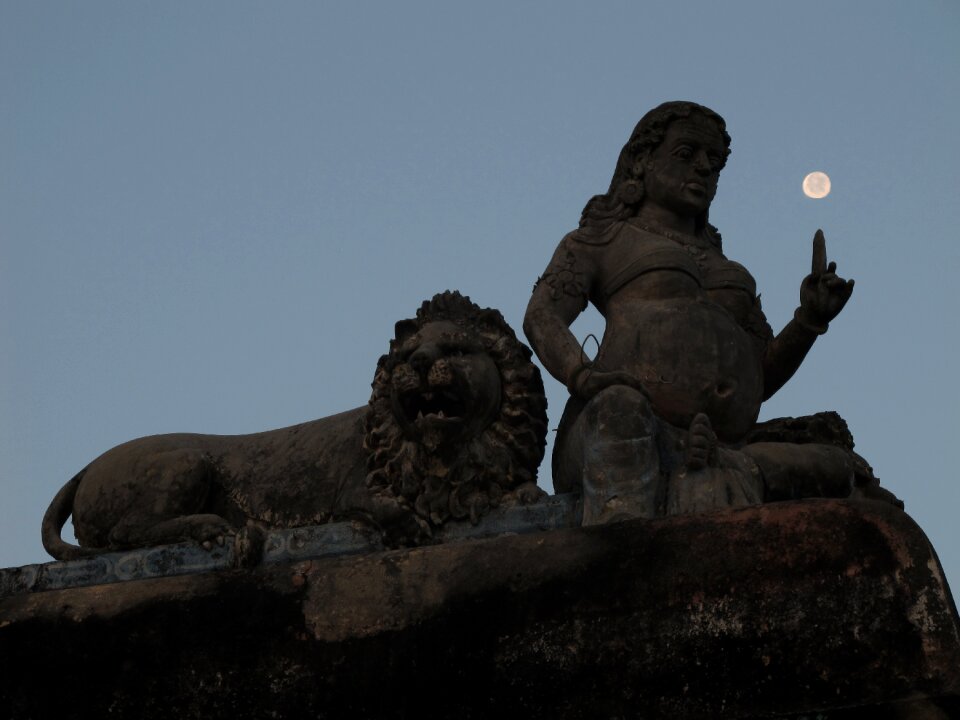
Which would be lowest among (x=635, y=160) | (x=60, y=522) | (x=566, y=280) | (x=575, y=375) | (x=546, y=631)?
(x=546, y=631)

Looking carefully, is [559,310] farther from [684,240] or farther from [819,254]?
[819,254]

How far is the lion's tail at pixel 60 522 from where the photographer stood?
892 centimetres

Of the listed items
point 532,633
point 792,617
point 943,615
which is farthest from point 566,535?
point 943,615

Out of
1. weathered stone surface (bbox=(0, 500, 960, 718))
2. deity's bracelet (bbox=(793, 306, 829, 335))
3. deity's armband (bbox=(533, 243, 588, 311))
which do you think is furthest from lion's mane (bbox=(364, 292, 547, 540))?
deity's bracelet (bbox=(793, 306, 829, 335))

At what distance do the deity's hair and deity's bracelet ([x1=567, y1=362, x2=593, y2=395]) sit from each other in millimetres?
955

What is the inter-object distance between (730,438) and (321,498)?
2004mm

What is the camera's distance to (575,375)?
8.52 meters

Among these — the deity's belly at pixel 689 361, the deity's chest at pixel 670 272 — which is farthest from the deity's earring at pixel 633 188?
the deity's belly at pixel 689 361

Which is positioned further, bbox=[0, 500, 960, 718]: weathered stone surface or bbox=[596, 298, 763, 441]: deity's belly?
bbox=[596, 298, 763, 441]: deity's belly

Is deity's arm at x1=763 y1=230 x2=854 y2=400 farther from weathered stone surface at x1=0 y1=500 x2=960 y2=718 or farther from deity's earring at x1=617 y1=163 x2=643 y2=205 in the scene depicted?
weathered stone surface at x1=0 y1=500 x2=960 y2=718

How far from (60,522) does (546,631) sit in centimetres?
312

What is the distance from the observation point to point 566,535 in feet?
24.7

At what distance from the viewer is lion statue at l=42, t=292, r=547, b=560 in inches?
336

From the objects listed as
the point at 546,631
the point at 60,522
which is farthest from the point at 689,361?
the point at 60,522
